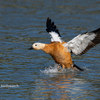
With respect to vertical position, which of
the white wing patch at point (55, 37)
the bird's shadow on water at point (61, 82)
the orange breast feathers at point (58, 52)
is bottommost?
the bird's shadow on water at point (61, 82)

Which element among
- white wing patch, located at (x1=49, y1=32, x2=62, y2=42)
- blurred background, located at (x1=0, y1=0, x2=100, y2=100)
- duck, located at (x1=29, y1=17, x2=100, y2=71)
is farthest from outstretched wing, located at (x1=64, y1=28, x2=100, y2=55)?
white wing patch, located at (x1=49, y1=32, x2=62, y2=42)

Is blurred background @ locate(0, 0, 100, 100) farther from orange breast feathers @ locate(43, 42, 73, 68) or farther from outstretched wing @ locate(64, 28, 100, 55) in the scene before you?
outstretched wing @ locate(64, 28, 100, 55)

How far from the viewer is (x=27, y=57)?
11.1 meters

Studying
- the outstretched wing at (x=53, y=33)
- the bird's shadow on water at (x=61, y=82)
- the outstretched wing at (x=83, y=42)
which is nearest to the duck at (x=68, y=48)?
the outstretched wing at (x=83, y=42)

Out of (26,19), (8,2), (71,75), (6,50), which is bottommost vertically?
(71,75)

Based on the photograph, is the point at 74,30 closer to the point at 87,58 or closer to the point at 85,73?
the point at 87,58

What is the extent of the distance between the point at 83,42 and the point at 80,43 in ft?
0.32

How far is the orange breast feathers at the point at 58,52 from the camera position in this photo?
971cm

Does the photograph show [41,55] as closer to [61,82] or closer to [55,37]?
[55,37]

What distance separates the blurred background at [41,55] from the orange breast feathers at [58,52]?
420 millimetres

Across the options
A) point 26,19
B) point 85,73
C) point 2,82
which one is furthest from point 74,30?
point 2,82

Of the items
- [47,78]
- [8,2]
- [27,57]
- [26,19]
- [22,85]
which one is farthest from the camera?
[8,2]

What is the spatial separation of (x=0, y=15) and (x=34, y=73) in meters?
9.96

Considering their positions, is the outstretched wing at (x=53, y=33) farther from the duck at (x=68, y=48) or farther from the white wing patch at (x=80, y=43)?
the white wing patch at (x=80, y=43)
